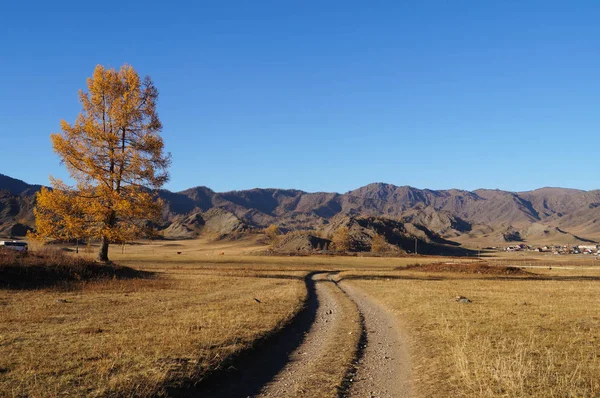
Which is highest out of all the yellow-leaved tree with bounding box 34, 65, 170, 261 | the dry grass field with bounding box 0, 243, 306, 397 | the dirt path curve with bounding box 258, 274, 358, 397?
the yellow-leaved tree with bounding box 34, 65, 170, 261

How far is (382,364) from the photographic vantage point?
11805mm

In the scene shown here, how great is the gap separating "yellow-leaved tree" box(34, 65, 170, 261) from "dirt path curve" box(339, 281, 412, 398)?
2098 cm

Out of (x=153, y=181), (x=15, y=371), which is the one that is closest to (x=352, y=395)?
(x=15, y=371)

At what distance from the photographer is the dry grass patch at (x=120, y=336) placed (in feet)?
29.5

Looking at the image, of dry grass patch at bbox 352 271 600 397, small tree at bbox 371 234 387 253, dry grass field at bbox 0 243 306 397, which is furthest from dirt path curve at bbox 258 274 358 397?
small tree at bbox 371 234 387 253

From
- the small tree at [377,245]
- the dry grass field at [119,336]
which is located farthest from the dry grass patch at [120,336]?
the small tree at [377,245]

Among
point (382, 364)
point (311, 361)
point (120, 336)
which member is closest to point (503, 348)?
point (382, 364)

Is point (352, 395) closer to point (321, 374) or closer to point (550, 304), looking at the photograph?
point (321, 374)

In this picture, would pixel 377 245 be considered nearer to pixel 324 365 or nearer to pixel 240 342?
pixel 240 342

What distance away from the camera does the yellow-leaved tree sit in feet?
104

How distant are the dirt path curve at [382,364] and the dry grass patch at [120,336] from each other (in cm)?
325

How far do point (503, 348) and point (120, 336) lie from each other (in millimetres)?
10637

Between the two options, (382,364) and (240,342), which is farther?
(240,342)

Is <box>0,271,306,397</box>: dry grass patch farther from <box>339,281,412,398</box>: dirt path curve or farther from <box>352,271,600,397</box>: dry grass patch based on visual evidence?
<box>352,271,600,397</box>: dry grass patch
